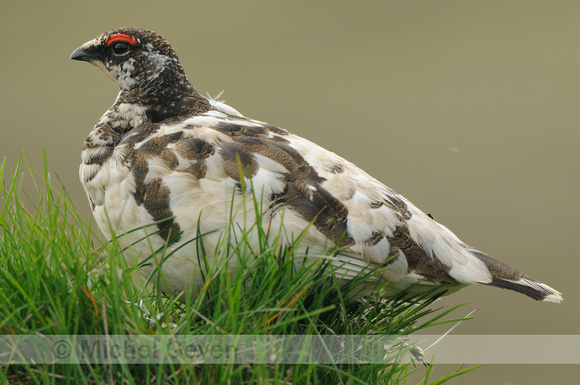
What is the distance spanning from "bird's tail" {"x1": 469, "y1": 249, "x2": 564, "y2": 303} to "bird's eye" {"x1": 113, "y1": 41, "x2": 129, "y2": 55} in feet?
2.40

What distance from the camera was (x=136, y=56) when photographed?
1.06 metres

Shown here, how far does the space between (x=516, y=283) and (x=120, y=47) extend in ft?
2.63

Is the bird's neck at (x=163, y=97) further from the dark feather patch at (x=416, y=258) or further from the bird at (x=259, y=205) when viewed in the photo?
the dark feather patch at (x=416, y=258)

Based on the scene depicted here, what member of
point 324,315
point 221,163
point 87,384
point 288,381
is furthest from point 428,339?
point 87,384

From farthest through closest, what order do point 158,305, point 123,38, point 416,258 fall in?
point 123,38 < point 416,258 < point 158,305

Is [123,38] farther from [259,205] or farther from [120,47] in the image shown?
[259,205]

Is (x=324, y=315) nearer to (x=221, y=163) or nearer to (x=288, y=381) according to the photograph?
(x=288, y=381)

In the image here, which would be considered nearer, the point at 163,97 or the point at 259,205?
the point at 259,205

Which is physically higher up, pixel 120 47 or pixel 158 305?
pixel 120 47

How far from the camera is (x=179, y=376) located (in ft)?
2.21

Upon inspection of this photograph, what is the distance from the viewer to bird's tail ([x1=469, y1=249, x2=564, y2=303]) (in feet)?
2.96

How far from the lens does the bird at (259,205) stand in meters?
0.84

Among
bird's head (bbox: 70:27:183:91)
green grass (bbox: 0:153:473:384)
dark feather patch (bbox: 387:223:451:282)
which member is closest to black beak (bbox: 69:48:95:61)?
bird's head (bbox: 70:27:183:91)

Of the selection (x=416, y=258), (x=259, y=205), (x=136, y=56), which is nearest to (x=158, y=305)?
(x=259, y=205)
